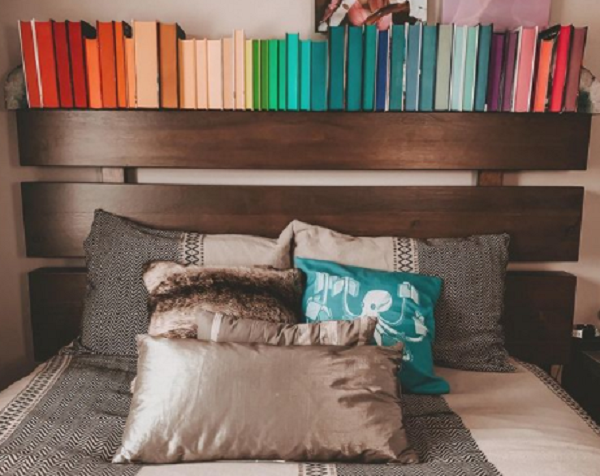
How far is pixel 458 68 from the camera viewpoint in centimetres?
186

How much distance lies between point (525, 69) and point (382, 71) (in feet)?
1.54

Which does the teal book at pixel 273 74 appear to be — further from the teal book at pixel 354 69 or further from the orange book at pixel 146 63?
the orange book at pixel 146 63

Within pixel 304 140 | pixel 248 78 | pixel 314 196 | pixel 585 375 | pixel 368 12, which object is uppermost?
pixel 368 12

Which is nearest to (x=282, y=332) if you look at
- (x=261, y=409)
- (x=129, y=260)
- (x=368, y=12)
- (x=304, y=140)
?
(x=261, y=409)

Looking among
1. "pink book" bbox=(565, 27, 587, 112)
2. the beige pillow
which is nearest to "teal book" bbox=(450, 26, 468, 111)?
"pink book" bbox=(565, 27, 587, 112)

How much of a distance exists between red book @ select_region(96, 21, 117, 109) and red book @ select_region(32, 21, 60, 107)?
154 mm

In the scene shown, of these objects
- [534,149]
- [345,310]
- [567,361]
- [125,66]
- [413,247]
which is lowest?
[567,361]

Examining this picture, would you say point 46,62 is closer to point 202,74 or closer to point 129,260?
point 202,74

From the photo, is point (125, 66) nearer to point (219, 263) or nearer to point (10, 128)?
point (10, 128)

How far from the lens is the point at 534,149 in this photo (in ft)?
6.36

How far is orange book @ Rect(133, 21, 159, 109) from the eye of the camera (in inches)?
71.7

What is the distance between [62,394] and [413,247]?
1119mm

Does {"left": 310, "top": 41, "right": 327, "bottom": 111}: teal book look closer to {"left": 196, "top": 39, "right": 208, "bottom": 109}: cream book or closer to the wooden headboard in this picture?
the wooden headboard

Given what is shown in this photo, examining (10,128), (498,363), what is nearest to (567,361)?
(498,363)
